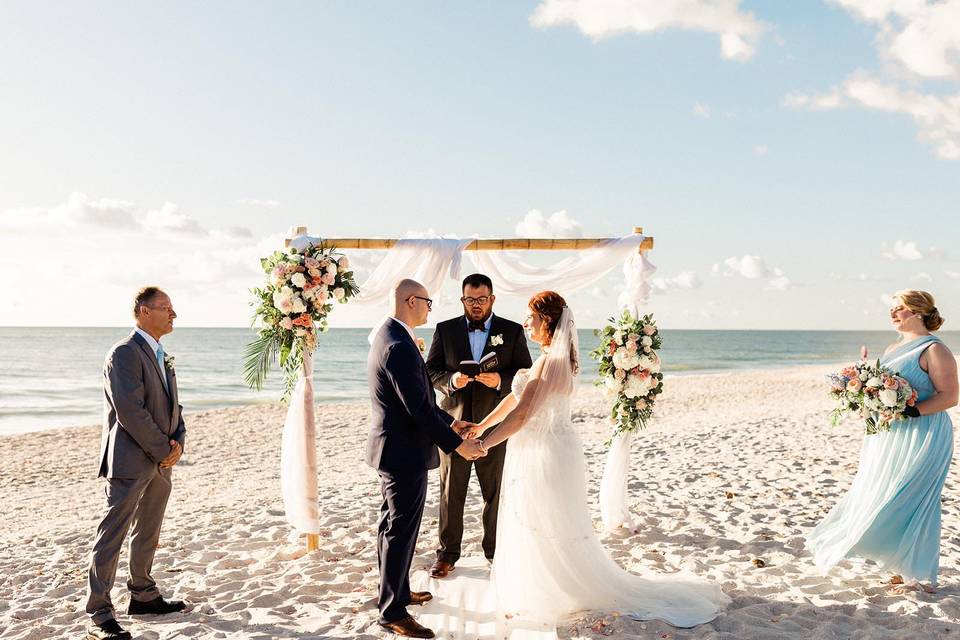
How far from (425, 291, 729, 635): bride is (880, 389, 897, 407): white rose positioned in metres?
1.83

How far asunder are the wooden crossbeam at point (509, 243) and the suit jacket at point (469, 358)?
105 centimetres

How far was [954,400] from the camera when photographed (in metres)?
4.85

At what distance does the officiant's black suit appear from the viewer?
551 centimetres

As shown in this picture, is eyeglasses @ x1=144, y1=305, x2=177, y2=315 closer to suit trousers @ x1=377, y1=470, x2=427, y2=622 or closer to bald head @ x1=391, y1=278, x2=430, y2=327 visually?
bald head @ x1=391, y1=278, x2=430, y2=327

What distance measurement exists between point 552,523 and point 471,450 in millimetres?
724

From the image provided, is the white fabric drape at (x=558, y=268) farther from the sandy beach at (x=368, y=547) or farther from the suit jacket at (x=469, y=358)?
the sandy beach at (x=368, y=547)

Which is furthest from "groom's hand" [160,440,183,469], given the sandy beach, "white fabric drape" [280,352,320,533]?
"white fabric drape" [280,352,320,533]

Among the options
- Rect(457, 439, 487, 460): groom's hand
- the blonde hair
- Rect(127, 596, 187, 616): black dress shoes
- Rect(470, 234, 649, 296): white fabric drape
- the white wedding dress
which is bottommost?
Rect(127, 596, 187, 616): black dress shoes

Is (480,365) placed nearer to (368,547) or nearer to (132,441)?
(368,547)

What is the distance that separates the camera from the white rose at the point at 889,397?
192 inches

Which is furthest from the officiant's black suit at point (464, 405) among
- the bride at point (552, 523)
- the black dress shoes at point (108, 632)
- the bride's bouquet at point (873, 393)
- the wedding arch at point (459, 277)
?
the bride's bouquet at point (873, 393)

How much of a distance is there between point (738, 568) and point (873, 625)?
117 centimetres

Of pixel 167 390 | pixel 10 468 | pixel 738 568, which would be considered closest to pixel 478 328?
pixel 167 390

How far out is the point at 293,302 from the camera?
5883mm
